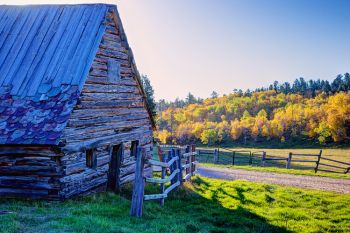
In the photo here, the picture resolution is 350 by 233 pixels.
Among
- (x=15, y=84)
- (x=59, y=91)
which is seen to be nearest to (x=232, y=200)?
(x=59, y=91)

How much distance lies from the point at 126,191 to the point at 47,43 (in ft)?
21.9

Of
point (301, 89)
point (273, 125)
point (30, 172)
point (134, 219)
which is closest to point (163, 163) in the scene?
point (134, 219)

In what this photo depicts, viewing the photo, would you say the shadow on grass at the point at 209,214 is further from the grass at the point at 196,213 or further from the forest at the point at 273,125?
the forest at the point at 273,125

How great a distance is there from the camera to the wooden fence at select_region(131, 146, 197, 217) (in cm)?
918

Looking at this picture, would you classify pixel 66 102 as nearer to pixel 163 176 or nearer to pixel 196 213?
pixel 163 176

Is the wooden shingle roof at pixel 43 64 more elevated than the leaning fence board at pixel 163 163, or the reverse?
the wooden shingle roof at pixel 43 64

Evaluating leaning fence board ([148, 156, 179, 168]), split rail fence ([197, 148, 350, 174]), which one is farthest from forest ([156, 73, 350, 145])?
leaning fence board ([148, 156, 179, 168])

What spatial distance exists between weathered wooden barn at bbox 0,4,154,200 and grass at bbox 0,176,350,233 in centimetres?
99

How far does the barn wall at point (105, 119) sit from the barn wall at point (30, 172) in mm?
350

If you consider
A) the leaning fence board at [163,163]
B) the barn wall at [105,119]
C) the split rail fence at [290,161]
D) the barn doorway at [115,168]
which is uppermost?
the barn wall at [105,119]

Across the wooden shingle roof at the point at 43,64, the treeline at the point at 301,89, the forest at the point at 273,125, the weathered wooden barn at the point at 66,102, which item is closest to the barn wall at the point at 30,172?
the weathered wooden barn at the point at 66,102

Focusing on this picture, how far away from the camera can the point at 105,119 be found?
12859mm

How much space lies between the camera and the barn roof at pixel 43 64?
10273mm

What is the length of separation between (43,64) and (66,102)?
7.64 feet
